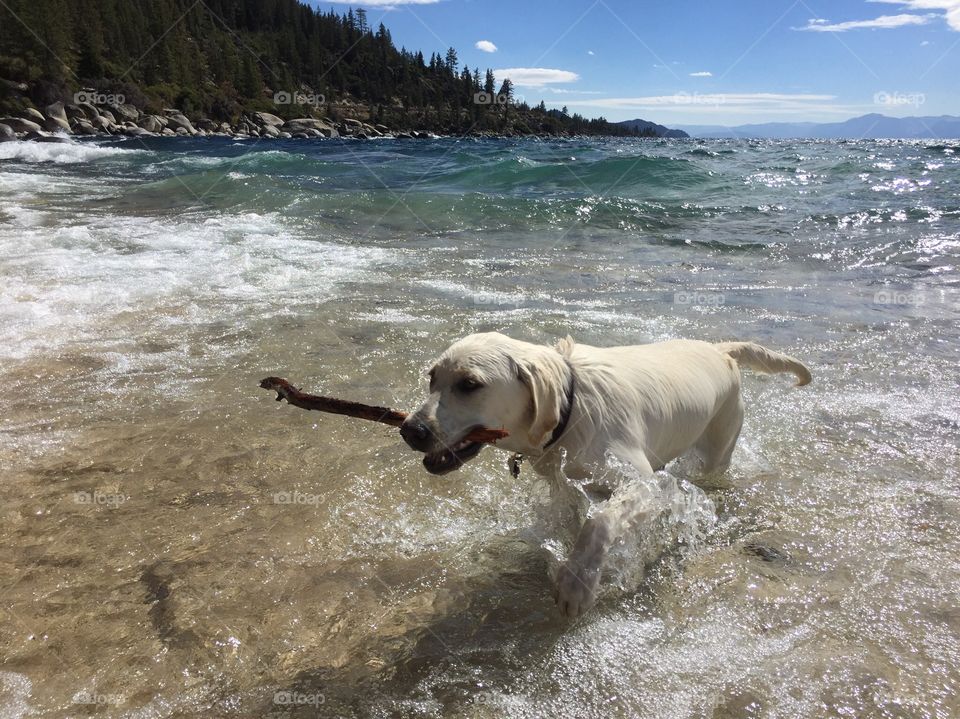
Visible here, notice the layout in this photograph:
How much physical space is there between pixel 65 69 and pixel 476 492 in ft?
270

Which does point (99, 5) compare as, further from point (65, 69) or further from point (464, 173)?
point (464, 173)

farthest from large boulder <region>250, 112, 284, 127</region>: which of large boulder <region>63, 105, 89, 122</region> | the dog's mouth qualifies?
the dog's mouth

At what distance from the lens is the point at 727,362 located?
15.7 ft

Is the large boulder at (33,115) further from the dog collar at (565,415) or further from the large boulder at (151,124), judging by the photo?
the dog collar at (565,415)

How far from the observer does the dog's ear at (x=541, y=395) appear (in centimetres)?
343

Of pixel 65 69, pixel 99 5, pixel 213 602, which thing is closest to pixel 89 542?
pixel 213 602

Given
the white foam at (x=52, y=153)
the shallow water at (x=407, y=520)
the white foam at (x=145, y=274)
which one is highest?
the shallow water at (x=407, y=520)

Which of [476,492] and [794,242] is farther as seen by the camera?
[794,242]

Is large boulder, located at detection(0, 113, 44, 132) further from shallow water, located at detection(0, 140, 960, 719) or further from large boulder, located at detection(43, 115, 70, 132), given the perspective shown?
shallow water, located at detection(0, 140, 960, 719)

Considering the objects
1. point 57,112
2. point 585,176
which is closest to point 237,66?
point 57,112

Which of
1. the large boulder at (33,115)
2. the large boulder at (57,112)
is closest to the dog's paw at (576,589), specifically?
the large boulder at (33,115)

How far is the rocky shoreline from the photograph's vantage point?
163 ft

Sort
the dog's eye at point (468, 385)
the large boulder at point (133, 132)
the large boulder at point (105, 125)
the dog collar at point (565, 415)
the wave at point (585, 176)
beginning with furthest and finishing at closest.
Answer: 1. the large boulder at point (133, 132)
2. the large boulder at point (105, 125)
3. the wave at point (585, 176)
4. the dog collar at point (565, 415)
5. the dog's eye at point (468, 385)

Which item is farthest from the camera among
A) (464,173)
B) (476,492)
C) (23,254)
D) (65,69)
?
(65,69)
